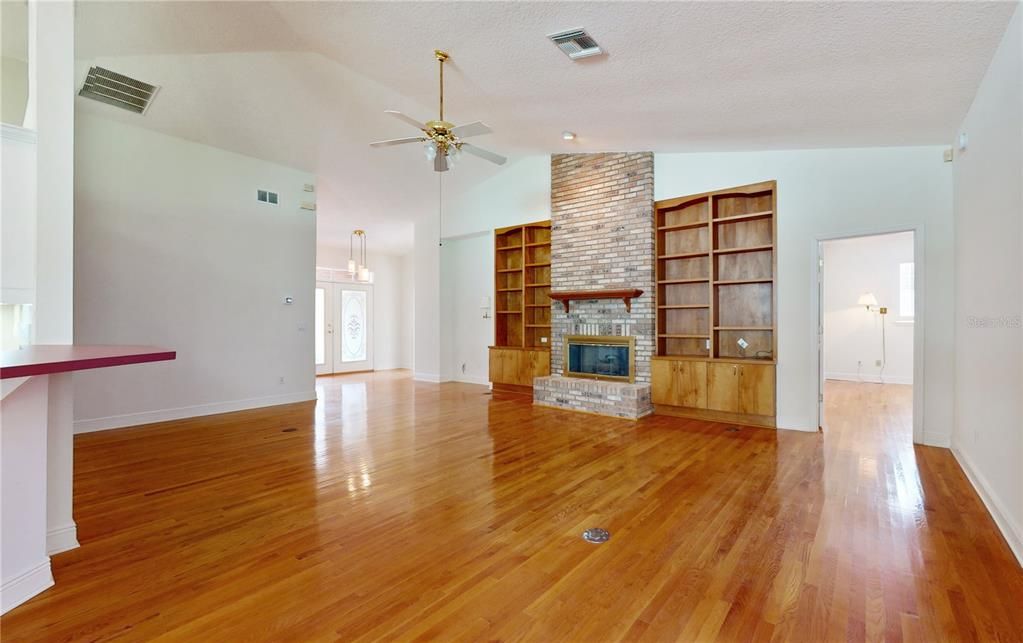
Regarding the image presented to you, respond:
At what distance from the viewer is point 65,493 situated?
244 cm

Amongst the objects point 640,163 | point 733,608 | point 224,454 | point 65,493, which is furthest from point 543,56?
point 224,454

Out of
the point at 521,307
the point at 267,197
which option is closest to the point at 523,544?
the point at 521,307

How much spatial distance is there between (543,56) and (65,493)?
4.13m

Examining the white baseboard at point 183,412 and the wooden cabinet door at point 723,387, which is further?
the wooden cabinet door at point 723,387

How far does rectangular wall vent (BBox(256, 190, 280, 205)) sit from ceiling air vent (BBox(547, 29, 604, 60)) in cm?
495

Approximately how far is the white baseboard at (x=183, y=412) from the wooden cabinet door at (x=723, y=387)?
573 centimetres

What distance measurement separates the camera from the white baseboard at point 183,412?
5066 millimetres

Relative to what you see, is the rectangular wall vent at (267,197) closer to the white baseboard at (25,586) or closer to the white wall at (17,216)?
the white wall at (17,216)

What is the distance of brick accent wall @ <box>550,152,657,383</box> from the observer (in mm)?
6309

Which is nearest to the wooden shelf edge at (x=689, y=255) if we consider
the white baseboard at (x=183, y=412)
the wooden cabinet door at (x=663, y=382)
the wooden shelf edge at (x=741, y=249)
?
the wooden shelf edge at (x=741, y=249)

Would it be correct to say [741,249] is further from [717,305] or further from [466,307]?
[466,307]

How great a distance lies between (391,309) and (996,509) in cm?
1125

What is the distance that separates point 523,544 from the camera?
2.53m

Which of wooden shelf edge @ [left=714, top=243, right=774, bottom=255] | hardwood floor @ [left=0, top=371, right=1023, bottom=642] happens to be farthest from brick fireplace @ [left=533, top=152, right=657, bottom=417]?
hardwood floor @ [left=0, top=371, right=1023, bottom=642]
